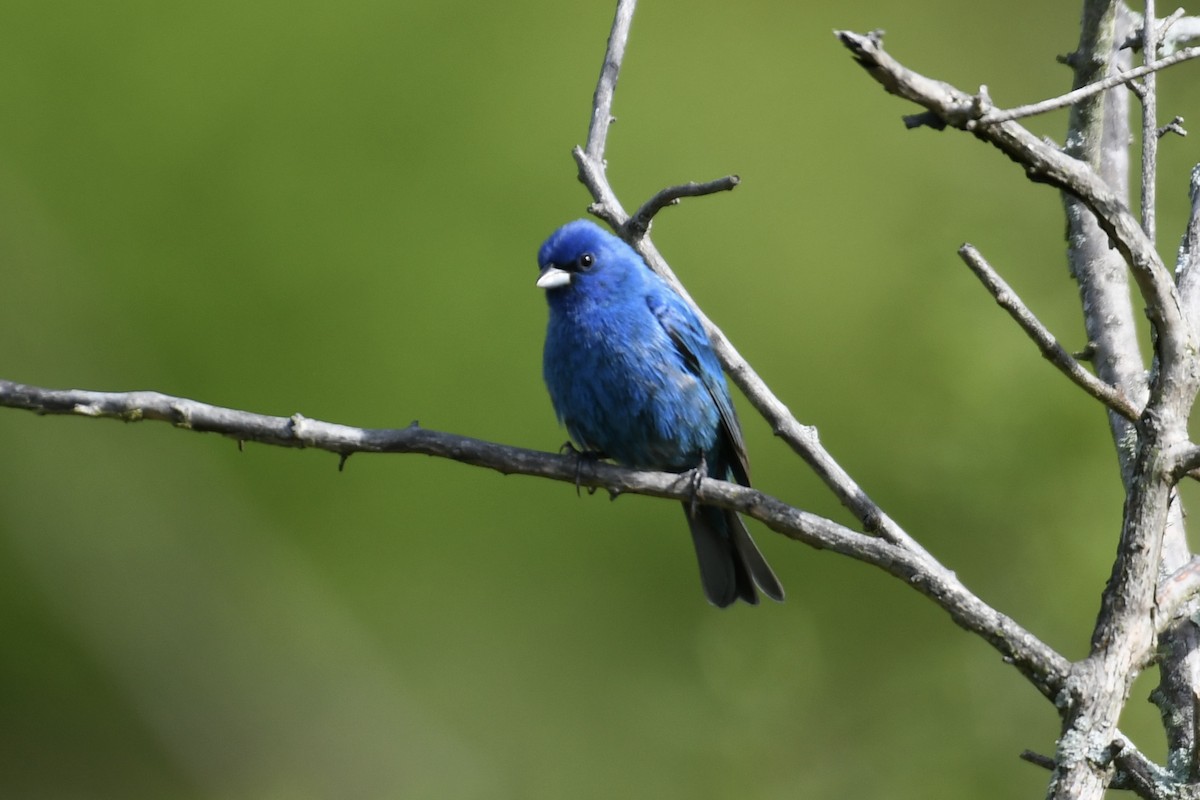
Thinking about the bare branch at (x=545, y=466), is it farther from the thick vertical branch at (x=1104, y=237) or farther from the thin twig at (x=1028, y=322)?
the thick vertical branch at (x=1104, y=237)

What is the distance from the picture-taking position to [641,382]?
394 cm

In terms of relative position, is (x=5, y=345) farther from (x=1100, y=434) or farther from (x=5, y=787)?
(x=1100, y=434)

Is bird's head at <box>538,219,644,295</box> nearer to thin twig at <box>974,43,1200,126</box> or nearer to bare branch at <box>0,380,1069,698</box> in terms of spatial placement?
bare branch at <box>0,380,1069,698</box>

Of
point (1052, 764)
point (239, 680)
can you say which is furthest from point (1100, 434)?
point (239, 680)

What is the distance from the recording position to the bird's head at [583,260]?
4.15 m

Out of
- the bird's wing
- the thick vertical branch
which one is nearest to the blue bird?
the bird's wing

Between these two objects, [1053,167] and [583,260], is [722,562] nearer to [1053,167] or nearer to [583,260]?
[583,260]

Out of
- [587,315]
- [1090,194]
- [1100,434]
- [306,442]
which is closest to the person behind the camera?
[1090,194]

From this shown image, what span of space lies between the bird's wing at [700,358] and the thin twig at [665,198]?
797 mm

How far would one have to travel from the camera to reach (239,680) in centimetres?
460

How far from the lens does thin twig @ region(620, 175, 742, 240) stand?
9.18 ft

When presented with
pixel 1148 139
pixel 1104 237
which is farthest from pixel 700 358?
pixel 1148 139

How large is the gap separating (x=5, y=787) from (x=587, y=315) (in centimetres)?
277

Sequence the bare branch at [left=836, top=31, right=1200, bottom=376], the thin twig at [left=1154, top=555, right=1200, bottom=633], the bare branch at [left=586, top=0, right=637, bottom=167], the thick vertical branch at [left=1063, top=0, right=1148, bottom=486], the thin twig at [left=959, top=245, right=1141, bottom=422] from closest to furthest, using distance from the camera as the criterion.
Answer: the bare branch at [left=836, top=31, right=1200, bottom=376], the thin twig at [left=1154, top=555, right=1200, bottom=633], the thin twig at [left=959, top=245, right=1141, bottom=422], the thick vertical branch at [left=1063, top=0, right=1148, bottom=486], the bare branch at [left=586, top=0, right=637, bottom=167]
